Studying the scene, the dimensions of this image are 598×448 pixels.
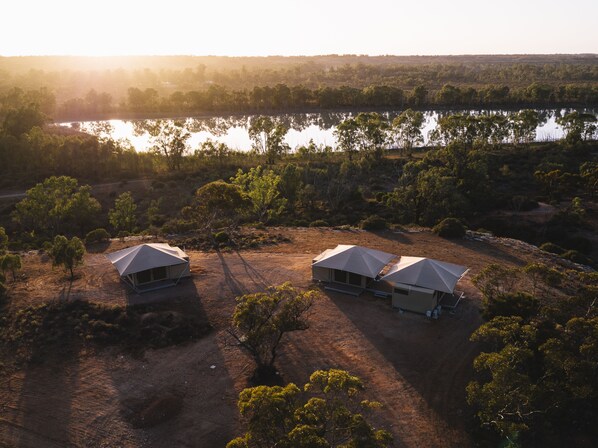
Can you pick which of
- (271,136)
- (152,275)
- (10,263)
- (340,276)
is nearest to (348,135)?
(271,136)

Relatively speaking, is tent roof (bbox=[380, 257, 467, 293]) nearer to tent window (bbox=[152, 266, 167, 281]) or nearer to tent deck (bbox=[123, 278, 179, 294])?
tent deck (bbox=[123, 278, 179, 294])

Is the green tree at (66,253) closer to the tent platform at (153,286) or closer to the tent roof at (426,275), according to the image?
the tent platform at (153,286)

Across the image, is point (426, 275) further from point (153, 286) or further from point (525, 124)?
point (525, 124)

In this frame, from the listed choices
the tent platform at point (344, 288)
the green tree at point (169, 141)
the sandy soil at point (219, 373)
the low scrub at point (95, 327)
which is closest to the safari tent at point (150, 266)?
the sandy soil at point (219, 373)

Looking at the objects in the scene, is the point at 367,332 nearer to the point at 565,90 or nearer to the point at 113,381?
the point at 113,381

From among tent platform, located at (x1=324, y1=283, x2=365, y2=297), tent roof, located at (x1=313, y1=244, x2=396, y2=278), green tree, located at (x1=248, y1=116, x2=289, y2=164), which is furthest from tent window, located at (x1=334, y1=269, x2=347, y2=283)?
green tree, located at (x1=248, y1=116, x2=289, y2=164)

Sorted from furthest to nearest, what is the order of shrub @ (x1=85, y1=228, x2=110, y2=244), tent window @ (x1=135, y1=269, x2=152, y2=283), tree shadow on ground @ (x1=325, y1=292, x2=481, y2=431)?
shrub @ (x1=85, y1=228, x2=110, y2=244)
tent window @ (x1=135, y1=269, x2=152, y2=283)
tree shadow on ground @ (x1=325, y1=292, x2=481, y2=431)
